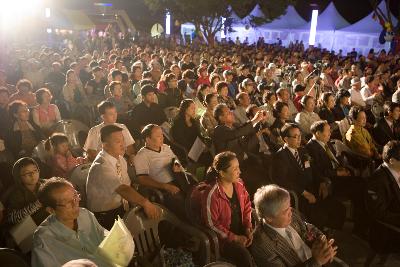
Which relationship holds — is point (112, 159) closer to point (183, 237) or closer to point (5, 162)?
point (183, 237)

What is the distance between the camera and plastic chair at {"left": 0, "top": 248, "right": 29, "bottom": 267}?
113 inches

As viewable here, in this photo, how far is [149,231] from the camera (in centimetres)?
379

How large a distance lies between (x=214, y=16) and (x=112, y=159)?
26.5 m

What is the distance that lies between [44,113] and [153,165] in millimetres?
2681

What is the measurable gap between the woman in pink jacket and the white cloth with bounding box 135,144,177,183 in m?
1.02

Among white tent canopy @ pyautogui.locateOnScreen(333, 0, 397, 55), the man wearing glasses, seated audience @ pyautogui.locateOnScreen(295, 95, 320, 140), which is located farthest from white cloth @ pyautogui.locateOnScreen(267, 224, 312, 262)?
white tent canopy @ pyautogui.locateOnScreen(333, 0, 397, 55)

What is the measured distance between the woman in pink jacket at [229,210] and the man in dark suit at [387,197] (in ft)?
4.73

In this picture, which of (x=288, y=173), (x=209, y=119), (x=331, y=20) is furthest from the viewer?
(x=331, y=20)

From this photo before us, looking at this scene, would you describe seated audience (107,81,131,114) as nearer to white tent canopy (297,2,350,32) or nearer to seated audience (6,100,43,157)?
seated audience (6,100,43,157)

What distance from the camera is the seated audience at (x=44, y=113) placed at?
6502 mm

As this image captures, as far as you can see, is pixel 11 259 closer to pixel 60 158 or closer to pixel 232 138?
pixel 60 158

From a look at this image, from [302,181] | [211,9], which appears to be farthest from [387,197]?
[211,9]

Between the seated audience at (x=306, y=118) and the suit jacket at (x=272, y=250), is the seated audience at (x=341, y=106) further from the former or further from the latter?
the suit jacket at (x=272, y=250)

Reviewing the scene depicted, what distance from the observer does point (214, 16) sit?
2917 centimetres
